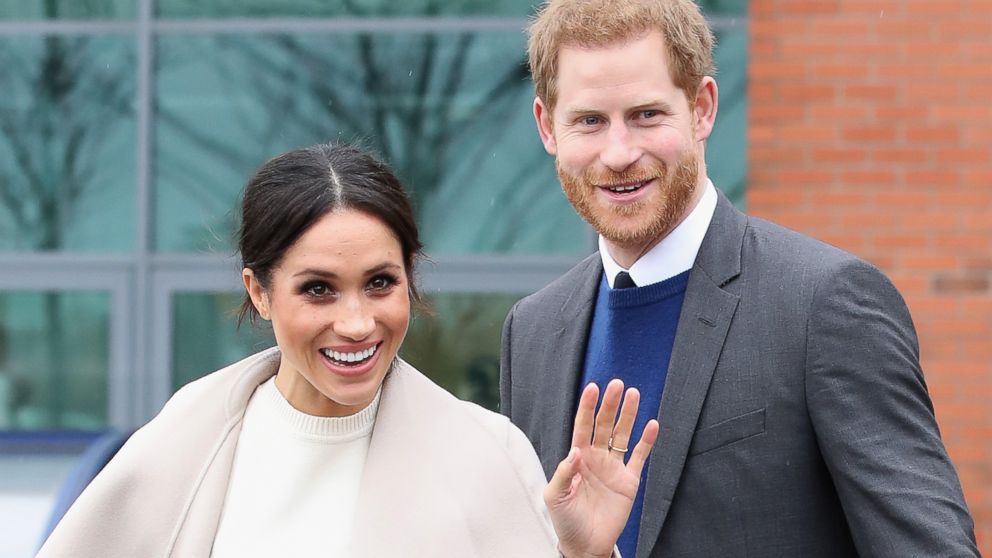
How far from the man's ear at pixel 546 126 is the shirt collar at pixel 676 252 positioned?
0.29 m

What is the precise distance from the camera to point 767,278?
9.50ft

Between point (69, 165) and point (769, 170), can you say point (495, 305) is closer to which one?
point (769, 170)

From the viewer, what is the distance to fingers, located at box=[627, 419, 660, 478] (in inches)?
105

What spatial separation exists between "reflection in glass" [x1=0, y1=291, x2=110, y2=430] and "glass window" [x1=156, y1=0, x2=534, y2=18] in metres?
1.38

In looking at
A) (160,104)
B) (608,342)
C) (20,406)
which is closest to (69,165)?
(160,104)

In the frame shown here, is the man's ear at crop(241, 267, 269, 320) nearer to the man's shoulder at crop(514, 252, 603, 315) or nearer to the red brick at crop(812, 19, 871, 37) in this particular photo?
the man's shoulder at crop(514, 252, 603, 315)

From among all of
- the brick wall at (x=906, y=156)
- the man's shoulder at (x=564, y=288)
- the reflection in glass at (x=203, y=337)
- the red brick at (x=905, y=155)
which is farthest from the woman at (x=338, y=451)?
the reflection in glass at (x=203, y=337)

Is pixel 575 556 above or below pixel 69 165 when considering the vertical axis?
below

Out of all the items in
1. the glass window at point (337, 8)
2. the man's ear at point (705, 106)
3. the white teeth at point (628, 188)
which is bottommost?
the white teeth at point (628, 188)

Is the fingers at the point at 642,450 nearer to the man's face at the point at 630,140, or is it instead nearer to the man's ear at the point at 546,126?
the man's face at the point at 630,140

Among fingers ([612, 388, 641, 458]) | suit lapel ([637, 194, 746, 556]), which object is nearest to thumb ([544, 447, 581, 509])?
fingers ([612, 388, 641, 458])

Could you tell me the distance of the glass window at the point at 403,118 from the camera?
6637 millimetres

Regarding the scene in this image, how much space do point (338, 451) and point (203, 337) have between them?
13.5 ft

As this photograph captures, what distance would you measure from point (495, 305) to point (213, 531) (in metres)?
4.02
